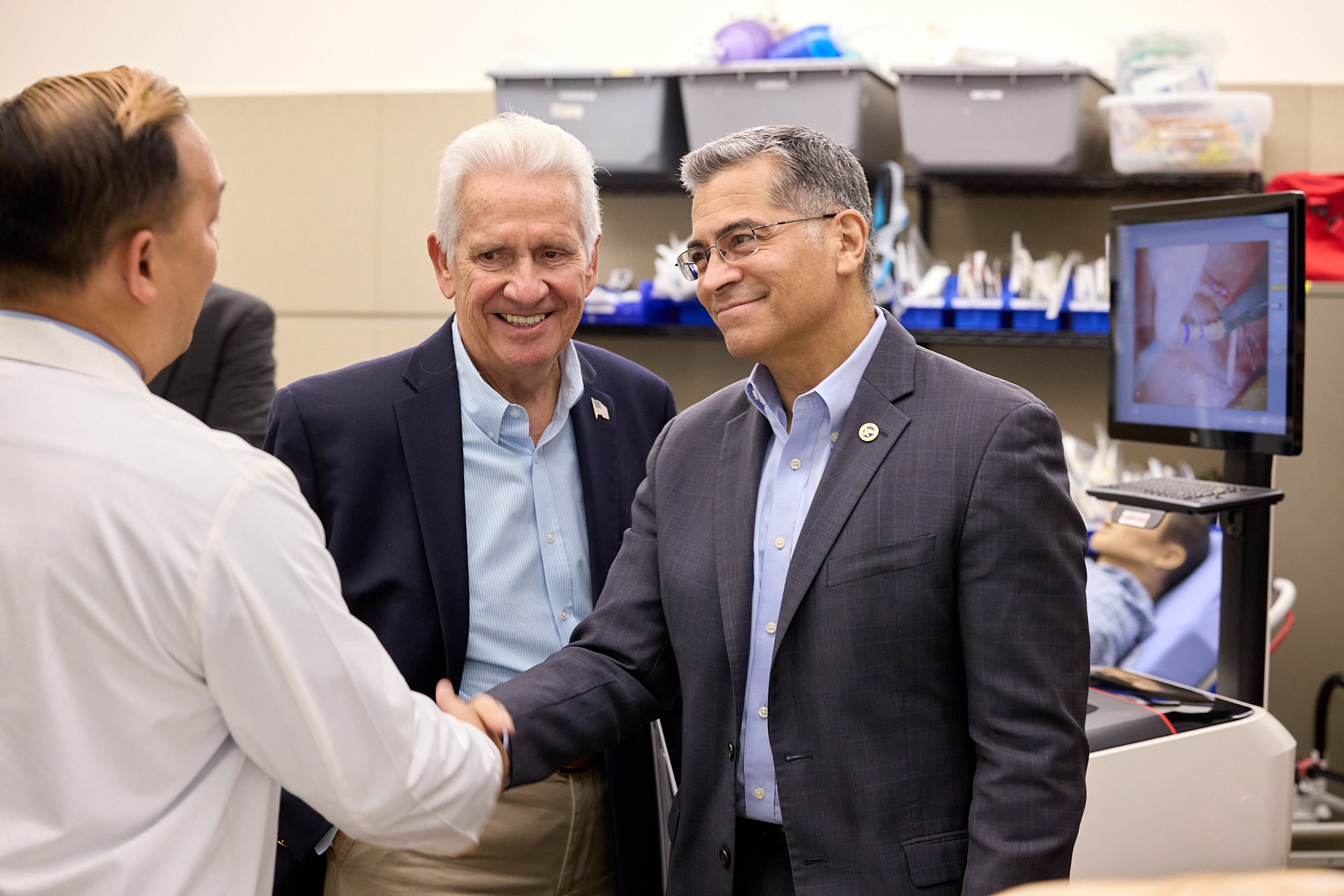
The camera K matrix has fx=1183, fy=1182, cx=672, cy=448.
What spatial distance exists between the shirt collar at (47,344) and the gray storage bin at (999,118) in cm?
289

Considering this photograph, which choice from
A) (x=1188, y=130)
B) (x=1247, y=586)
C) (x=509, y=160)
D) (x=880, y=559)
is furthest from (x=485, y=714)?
(x=1188, y=130)

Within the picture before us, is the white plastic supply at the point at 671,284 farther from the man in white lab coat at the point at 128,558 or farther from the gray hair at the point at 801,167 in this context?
the man in white lab coat at the point at 128,558

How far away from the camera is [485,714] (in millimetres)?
1514

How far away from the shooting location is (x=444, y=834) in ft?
4.26

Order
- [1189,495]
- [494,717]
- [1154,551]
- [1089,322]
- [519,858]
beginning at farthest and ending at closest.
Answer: [1089,322] → [1154,551] → [1189,495] → [519,858] → [494,717]

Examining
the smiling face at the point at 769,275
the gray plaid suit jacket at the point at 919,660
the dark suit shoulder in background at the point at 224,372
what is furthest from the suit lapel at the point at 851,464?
the dark suit shoulder in background at the point at 224,372

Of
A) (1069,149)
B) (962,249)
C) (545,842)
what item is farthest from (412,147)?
(545,842)

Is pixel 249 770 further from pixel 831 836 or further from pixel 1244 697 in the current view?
pixel 1244 697

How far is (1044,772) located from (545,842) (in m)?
0.73

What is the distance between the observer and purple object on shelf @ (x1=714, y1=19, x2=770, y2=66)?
3.69 m

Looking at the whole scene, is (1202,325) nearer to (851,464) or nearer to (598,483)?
(851,464)

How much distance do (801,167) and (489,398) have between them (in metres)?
0.58

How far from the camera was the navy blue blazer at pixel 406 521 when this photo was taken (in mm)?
1678

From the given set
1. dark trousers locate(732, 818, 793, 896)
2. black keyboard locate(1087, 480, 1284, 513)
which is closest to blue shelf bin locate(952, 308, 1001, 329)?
black keyboard locate(1087, 480, 1284, 513)
